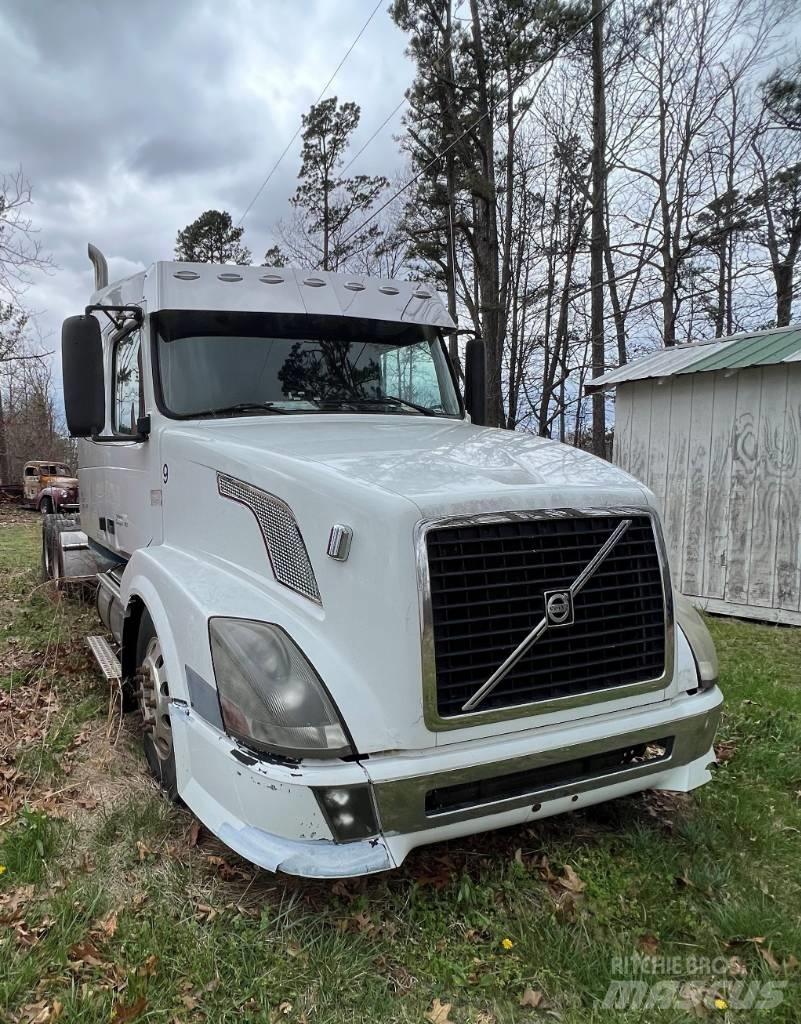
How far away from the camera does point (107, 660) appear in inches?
157

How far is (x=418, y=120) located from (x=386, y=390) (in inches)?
600

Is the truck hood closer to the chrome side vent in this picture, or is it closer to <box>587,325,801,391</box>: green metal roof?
the chrome side vent

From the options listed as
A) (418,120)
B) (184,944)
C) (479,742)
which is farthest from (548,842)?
(418,120)

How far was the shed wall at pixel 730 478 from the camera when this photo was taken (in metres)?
7.02

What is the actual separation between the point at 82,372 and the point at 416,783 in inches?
112

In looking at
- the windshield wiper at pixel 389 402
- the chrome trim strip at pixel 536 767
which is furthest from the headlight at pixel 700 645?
the windshield wiper at pixel 389 402

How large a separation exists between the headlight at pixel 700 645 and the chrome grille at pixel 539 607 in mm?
296

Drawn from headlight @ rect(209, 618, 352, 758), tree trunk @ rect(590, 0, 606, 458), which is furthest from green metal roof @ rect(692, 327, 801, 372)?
tree trunk @ rect(590, 0, 606, 458)

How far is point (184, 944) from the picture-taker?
2375mm

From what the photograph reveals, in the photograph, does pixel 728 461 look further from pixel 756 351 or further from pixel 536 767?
pixel 536 767

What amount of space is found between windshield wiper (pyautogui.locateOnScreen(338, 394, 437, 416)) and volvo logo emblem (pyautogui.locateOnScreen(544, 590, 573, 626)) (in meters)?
1.89

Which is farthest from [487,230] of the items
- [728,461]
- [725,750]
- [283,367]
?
[725,750]

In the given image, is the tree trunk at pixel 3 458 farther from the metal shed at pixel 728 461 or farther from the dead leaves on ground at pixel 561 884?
the dead leaves on ground at pixel 561 884

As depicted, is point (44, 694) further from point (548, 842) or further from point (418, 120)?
point (418, 120)
